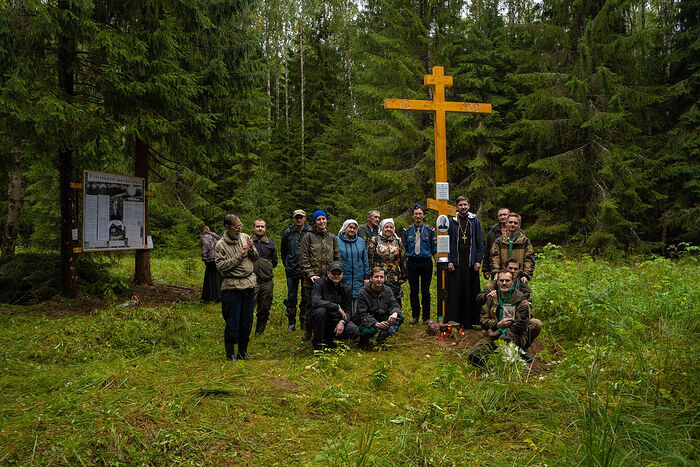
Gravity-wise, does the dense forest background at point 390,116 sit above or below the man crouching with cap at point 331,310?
above

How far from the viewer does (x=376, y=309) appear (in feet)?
19.7

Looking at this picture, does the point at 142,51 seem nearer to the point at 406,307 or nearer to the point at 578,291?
the point at 406,307

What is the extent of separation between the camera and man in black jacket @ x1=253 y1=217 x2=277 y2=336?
23.0 feet

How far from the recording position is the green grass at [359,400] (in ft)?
9.77

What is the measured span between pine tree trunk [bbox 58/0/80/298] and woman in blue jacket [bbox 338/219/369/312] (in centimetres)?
544

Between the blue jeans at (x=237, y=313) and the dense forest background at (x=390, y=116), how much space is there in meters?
4.49

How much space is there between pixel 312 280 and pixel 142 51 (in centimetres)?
548

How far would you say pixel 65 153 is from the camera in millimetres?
8398

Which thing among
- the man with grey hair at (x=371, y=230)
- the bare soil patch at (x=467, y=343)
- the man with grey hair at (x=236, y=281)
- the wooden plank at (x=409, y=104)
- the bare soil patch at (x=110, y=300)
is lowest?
the bare soil patch at (x=467, y=343)

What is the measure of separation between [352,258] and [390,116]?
1303cm

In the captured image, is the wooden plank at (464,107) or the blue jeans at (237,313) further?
the wooden plank at (464,107)

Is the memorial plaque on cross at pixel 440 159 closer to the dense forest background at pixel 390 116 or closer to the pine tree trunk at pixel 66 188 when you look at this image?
the dense forest background at pixel 390 116

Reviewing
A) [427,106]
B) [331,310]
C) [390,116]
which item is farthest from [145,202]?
[390,116]

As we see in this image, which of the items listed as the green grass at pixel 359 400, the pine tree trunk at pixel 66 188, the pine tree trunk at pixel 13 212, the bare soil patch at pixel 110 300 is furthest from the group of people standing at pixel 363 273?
the pine tree trunk at pixel 13 212
